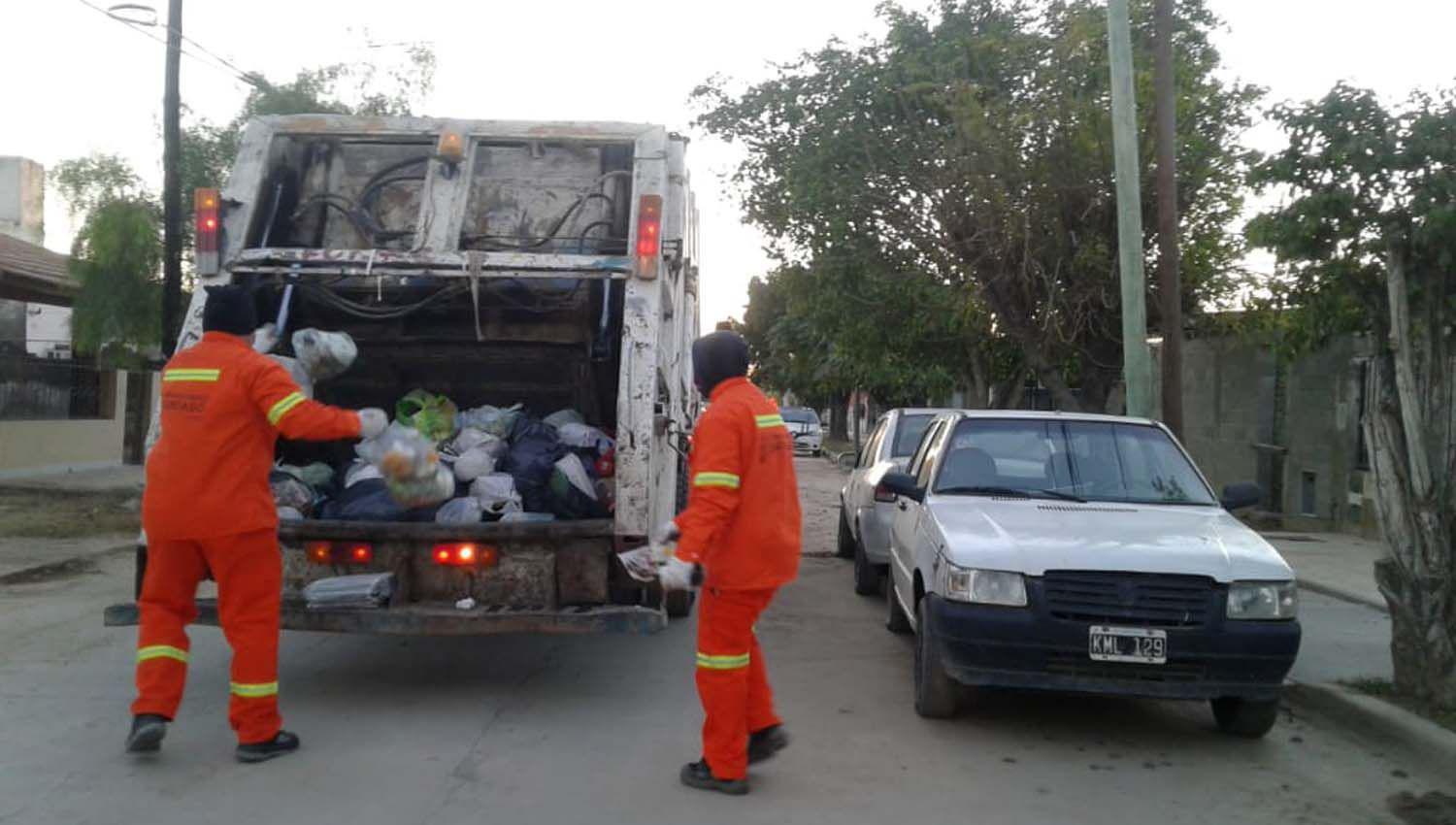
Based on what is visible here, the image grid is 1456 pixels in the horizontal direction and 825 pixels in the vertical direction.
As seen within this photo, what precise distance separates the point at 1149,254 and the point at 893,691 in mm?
9880

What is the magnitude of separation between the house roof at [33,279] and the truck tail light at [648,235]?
11488mm

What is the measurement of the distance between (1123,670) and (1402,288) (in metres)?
2.48

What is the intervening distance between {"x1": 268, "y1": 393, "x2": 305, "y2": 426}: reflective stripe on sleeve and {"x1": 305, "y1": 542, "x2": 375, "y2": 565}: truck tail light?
43.5 inches

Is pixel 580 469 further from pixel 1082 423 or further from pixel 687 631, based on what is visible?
pixel 1082 423

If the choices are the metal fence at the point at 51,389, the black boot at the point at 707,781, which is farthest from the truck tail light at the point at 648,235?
the metal fence at the point at 51,389

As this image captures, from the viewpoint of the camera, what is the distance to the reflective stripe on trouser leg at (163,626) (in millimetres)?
5520

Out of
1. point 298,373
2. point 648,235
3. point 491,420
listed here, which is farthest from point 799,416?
point 298,373

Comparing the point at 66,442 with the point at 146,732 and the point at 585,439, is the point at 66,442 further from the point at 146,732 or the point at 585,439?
the point at 146,732

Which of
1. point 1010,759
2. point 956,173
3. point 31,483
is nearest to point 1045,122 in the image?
point 956,173

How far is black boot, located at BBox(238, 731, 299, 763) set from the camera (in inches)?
218

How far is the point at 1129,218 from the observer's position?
11.1 meters

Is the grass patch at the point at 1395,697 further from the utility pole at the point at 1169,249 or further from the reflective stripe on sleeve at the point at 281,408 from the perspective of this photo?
the reflective stripe on sleeve at the point at 281,408

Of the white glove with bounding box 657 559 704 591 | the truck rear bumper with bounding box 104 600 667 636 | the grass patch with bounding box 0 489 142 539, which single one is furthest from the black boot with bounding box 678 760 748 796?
the grass patch with bounding box 0 489 142 539

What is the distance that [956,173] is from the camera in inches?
607
